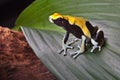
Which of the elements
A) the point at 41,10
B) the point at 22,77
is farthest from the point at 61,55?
the point at 41,10

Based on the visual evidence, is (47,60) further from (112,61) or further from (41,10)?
(41,10)

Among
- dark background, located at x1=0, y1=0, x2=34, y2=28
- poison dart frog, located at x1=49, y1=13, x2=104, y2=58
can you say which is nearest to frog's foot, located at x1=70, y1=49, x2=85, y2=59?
poison dart frog, located at x1=49, y1=13, x2=104, y2=58

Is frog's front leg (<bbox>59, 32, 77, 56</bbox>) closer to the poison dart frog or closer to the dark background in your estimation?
the poison dart frog

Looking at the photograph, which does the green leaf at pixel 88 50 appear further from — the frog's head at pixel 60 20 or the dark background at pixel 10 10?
the dark background at pixel 10 10

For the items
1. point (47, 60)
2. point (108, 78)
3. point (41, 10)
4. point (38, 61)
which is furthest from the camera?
point (41, 10)

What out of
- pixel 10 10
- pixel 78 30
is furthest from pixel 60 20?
pixel 10 10

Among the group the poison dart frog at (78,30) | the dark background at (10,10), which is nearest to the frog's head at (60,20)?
the poison dart frog at (78,30)

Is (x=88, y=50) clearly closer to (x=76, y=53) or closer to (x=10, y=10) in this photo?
(x=76, y=53)
